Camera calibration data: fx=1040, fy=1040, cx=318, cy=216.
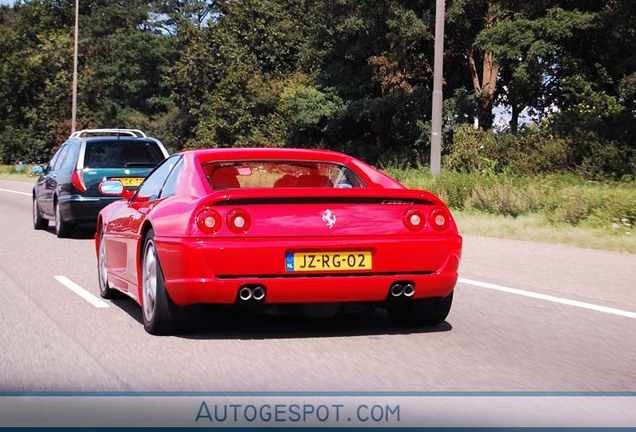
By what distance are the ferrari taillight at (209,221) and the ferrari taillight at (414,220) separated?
128 cm

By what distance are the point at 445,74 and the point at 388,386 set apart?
138ft

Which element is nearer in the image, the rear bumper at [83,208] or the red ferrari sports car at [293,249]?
the red ferrari sports car at [293,249]

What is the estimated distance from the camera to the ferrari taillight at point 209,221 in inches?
267

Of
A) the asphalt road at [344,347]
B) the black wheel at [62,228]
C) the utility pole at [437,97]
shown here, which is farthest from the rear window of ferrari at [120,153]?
the utility pole at [437,97]

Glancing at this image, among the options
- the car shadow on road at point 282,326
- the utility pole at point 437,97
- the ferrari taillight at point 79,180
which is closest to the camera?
the car shadow on road at point 282,326

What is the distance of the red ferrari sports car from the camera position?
676 centimetres

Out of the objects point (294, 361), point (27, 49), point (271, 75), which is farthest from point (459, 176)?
point (27, 49)

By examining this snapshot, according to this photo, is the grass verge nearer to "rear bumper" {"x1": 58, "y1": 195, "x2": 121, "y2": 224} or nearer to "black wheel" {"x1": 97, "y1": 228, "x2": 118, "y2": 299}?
"rear bumper" {"x1": 58, "y1": 195, "x2": 121, "y2": 224}

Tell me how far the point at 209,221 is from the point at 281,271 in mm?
573

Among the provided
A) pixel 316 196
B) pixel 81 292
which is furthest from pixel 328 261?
pixel 81 292

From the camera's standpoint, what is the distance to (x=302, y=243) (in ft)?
22.4

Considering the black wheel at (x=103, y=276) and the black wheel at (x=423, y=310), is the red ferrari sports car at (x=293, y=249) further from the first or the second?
the black wheel at (x=103, y=276)

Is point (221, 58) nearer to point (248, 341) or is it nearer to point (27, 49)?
point (27, 49)
